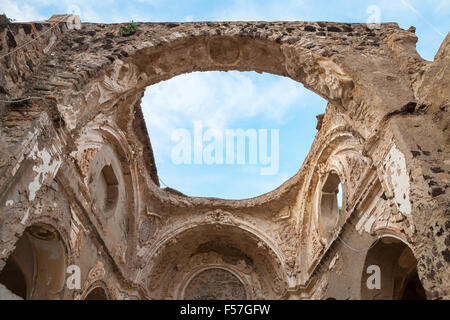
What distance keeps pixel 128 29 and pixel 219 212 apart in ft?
18.3

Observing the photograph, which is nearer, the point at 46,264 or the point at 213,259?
the point at 46,264

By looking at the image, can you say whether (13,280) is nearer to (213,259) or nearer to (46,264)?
(46,264)

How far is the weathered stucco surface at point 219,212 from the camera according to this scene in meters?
3.82

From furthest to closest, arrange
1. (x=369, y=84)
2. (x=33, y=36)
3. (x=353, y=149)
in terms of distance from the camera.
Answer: (x=353, y=149), (x=33, y=36), (x=369, y=84)

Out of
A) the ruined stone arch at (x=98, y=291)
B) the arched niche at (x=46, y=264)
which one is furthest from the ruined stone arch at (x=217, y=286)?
the arched niche at (x=46, y=264)

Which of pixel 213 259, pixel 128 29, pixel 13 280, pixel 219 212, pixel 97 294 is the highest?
pixel 128 29

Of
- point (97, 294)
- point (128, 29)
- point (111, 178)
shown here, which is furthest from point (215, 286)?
point (128, 29)

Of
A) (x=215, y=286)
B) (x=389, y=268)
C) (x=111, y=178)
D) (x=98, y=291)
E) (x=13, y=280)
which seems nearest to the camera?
(x=389, y=268)

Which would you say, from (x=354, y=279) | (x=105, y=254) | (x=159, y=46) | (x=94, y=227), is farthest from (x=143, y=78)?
(x=354, y=279)

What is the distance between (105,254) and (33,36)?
4.04m

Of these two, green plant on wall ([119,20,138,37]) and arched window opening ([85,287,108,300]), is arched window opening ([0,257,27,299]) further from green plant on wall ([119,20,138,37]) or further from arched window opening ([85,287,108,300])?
green plant on wall ([119,20,138,37])

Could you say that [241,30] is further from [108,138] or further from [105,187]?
[105,187]

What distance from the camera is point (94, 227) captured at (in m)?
6.19

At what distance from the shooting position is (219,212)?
396 inches
